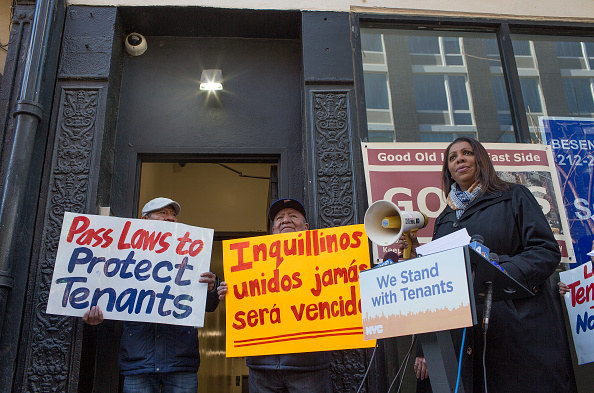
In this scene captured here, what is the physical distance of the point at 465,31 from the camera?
5789 millimetres

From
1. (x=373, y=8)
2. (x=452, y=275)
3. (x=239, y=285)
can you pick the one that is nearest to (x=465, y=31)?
(x=373, y=8)

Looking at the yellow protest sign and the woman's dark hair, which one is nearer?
the woman's dark hair

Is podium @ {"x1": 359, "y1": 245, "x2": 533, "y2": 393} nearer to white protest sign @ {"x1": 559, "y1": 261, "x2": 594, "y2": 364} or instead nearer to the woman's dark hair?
the woman's dark hair

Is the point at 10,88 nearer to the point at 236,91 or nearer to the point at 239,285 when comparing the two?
the point at 236,91

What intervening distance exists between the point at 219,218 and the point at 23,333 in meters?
4.00

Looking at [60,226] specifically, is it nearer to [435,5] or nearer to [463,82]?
Answer: [463,82]

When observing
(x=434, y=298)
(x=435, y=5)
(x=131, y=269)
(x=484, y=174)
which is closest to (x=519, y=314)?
(x=434, y=298)

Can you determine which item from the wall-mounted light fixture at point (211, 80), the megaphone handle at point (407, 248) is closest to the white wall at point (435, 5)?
the wall-mounted light fixture at point (211, 80)

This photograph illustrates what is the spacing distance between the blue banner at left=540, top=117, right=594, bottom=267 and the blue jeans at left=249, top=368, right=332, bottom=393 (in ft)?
8.54

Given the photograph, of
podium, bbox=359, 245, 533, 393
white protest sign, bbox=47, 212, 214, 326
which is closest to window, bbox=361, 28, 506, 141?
white protest sign, bbox=47, 212, 214, 326

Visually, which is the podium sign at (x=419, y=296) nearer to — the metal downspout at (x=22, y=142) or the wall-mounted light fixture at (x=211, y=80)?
the metal downspout at (x=22, y=142)

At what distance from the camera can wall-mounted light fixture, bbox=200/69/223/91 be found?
215 inches

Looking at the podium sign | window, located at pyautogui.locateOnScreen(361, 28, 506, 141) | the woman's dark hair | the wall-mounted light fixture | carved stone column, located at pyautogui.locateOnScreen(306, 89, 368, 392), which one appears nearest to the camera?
the podium sign

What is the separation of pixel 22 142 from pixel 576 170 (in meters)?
4.86
